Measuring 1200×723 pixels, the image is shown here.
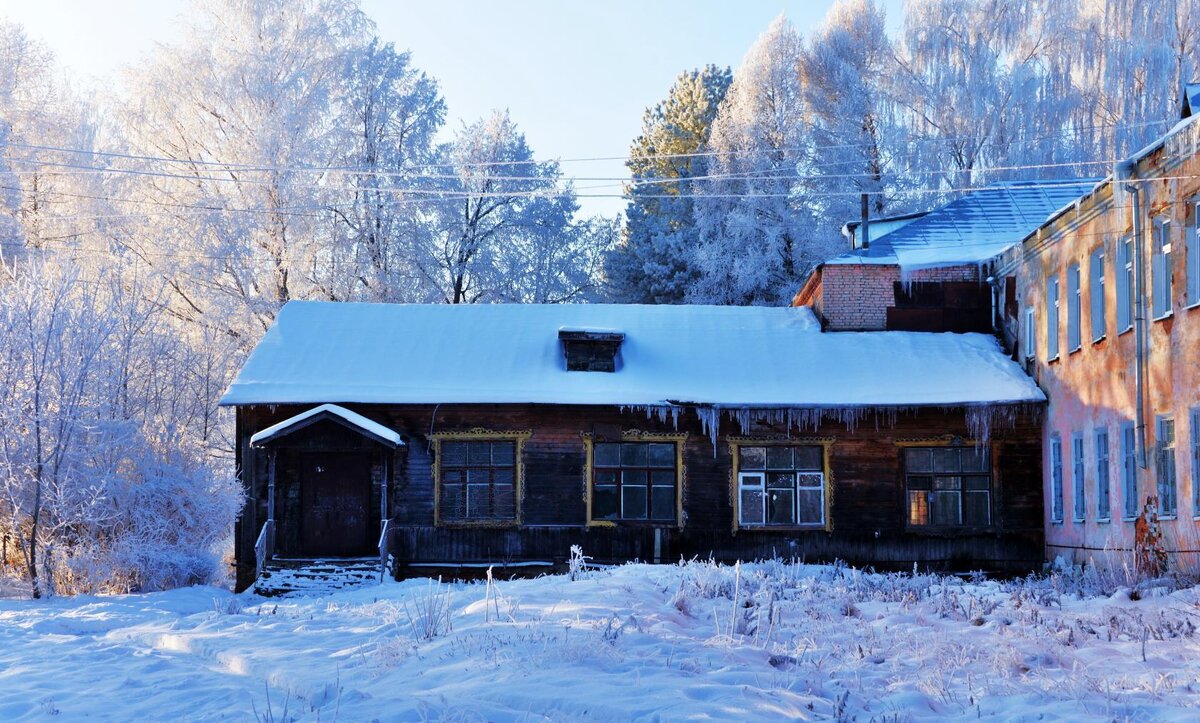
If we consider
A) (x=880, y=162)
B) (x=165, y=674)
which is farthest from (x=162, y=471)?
(x=880, y=162)

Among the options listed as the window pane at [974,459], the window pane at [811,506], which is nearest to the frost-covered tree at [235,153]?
the window pane at [811,506]

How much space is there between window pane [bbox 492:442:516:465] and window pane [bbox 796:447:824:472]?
5127 millimetres

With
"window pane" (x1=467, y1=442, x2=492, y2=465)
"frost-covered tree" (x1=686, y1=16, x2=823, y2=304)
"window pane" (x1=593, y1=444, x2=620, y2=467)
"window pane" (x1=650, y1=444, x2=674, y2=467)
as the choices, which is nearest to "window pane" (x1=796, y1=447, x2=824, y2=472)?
"window pane" (x1=650, y1=444, x2=674, y2=467)

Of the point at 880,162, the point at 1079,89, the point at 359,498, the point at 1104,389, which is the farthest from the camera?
the point at 880,162

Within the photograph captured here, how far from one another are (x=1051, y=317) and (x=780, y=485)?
5.56m

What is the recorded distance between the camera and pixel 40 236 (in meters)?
31.4

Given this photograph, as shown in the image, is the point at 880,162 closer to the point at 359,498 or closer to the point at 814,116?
the point at 814,116

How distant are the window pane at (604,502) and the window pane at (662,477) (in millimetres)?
713

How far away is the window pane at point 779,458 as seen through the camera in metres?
21.2

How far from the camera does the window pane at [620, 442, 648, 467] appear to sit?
827 inches

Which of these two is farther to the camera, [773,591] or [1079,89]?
[1079,89]

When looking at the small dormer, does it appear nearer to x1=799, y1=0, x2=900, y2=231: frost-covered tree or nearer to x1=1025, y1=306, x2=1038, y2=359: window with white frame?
x1=1025, y1=306, x2=1038, y2=359: window with white frame

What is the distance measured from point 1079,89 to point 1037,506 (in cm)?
1628

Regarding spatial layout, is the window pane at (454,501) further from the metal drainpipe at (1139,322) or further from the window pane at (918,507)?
the metal drainpipe at (1139,322)
